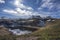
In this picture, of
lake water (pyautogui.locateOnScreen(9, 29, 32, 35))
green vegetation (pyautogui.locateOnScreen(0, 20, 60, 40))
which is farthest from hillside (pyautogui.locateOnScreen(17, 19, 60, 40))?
lake water (pyautogui.locateOnScreen(9, 29, 32, 35))

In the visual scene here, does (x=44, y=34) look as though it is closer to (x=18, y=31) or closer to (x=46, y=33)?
(x=46, y=33)

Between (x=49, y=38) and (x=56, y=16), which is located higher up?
(x=56, y=16)

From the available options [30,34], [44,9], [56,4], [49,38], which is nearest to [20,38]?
[30,34]

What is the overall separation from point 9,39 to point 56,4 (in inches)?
94.5

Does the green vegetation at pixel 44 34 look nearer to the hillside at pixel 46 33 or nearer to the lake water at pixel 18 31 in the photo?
the hillside at pixel 46 33

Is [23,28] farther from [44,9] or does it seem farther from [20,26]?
[44,9]

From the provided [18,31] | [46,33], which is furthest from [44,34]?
[18,31]

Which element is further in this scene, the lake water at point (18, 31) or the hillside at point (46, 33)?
the lake water at point (18, 31)

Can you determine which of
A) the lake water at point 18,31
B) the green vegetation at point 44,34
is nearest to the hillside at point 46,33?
the green vegetation at point 44,34

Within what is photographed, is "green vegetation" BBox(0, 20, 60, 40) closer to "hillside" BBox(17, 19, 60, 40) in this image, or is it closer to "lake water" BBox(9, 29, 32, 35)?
"hillside" BBox(17, 19, 60, 40)

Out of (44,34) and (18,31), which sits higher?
(18,31)

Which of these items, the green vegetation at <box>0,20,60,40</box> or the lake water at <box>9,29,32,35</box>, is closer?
the green vegetation at <box>0,20,60,40</box>

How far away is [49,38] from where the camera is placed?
6453mm

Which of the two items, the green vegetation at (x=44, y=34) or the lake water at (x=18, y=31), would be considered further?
the lake water at (x=18, y=31)
